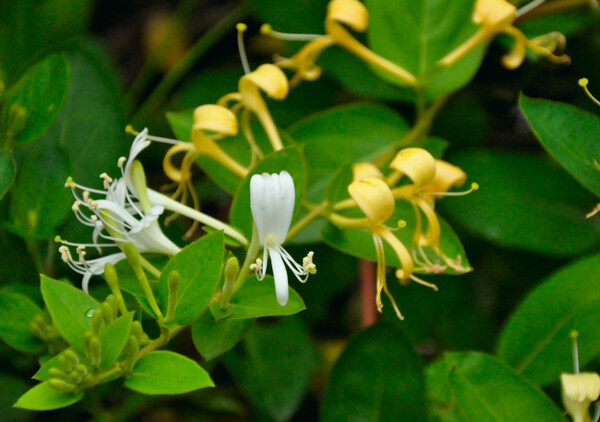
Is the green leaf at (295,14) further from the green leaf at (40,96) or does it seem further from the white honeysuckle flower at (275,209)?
the white honeysuckle flower at (275,209)

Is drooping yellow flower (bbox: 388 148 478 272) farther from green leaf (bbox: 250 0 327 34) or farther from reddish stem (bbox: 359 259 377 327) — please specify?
green leaf (bbox: 250 0 327 34)

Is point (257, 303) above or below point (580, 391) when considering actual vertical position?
above

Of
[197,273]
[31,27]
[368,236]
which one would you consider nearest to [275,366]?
[368,236]

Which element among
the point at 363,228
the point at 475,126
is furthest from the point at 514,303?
the point at 363,228

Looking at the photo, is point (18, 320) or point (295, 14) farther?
point (295, 14)

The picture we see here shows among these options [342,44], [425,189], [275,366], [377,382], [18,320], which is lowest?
[275,366]

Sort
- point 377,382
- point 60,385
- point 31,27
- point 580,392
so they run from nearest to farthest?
point 60,385 < point 580,392 < point 377,382 < point 31,27

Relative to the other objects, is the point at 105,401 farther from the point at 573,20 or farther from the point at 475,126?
the point at 573,20

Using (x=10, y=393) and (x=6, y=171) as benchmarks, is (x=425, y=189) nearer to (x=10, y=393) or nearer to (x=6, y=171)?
(x=6, y=171)
